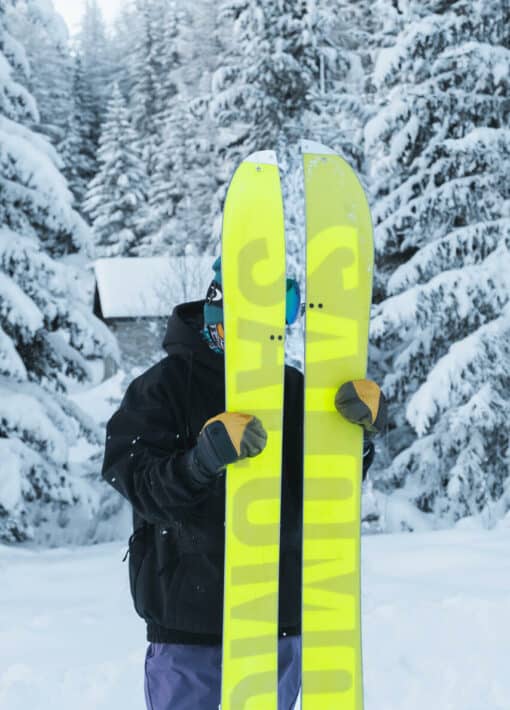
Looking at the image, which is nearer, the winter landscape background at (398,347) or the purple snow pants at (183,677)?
the purple snow pants at (183,677)

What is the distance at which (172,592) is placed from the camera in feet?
6.36

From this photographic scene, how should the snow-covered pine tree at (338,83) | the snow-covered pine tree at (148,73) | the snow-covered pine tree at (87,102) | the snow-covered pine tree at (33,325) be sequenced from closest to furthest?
the snow-covered pine tree at (33,325) → the snow-covered pine tree at (338,83) → the snow-covered pine tree at (148,73) → the snow-covered pine tree at (87,102)

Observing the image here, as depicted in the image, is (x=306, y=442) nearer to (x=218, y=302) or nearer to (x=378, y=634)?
(x=218, y=302)

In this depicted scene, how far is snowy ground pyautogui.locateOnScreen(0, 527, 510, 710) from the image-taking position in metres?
3.84

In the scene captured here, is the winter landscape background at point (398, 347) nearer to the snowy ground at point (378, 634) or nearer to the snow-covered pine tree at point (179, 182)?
the snowy ground at point (378, 634)

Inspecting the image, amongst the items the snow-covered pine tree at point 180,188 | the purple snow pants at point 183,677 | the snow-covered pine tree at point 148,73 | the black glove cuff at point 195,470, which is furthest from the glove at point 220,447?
the snow-covered pine tree at point 148,73

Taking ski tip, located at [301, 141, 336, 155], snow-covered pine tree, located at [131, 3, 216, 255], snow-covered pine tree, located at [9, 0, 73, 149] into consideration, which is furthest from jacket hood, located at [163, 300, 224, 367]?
snow-covered pine tree, located at [9, 0, 73, 149]

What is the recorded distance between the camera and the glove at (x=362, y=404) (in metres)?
2.13

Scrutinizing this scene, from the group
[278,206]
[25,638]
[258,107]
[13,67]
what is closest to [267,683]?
[278,206]

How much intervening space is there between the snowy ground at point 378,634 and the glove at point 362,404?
2353 mm

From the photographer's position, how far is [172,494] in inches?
72.1

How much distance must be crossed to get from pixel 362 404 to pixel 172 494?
655mm

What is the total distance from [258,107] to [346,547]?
47.5 ft

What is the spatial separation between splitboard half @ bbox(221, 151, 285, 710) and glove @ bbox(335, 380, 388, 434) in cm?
20
